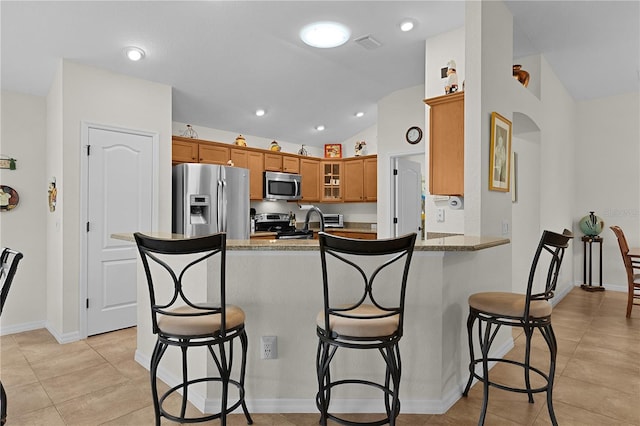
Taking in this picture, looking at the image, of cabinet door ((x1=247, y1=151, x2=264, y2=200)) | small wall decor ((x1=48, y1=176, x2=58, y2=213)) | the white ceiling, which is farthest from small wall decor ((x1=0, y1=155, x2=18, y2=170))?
cabinet door ((x1=247, y1=151, x2=264, y2=200))

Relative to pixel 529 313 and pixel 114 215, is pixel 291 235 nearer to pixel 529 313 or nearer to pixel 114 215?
pixel 114 215

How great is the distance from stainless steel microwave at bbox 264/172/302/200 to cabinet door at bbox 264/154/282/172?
0.36 feet

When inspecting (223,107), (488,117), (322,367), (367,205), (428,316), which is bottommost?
(322,367)

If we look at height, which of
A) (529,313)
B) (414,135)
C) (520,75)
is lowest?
(529,313)

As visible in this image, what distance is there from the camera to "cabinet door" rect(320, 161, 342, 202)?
638 cm

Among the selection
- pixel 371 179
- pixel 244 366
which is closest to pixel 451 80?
pixel 244 366

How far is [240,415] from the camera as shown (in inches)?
84.4

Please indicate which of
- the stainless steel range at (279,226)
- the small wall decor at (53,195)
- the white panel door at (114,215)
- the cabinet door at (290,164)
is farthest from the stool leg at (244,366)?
the cabinet door at (290,164)

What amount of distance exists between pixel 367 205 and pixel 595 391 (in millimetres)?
4335

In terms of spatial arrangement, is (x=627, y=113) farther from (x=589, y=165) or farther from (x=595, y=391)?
(x=595, y=391)

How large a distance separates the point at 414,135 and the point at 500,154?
76.8 inches

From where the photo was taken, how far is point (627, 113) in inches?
206

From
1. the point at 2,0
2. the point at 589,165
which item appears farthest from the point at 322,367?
the point at 589,165

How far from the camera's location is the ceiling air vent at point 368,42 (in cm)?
357
